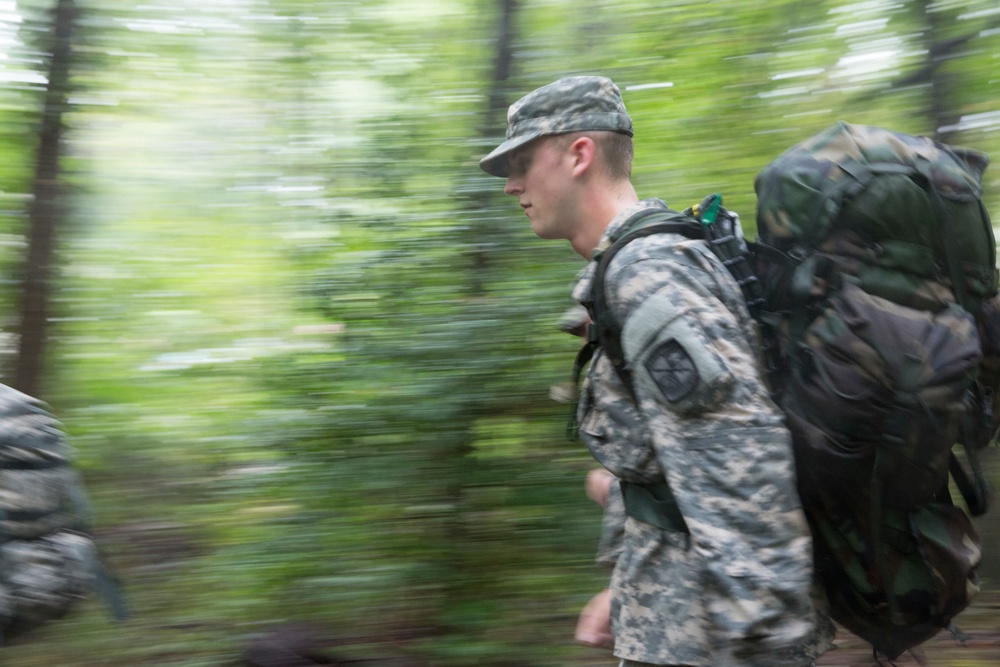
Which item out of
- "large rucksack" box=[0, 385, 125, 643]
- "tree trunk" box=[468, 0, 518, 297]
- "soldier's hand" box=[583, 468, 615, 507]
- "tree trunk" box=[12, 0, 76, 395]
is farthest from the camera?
"tree trunk" box=[12, 0, 76, 395]

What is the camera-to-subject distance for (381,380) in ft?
12.3

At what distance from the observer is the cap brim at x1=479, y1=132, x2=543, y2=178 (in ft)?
7.63

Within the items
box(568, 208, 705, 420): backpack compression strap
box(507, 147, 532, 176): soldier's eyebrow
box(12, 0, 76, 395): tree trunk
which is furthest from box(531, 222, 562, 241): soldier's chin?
box(12, 0, 76, 395): tree trunk

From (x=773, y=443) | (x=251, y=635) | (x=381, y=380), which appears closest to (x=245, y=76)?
(x=381, y=380)

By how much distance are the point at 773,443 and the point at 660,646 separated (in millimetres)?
521

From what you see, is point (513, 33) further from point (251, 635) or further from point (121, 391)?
point (251, 635)

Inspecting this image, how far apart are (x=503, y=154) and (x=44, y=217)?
3.23 m

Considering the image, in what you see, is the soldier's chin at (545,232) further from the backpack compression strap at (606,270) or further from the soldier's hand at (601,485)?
the soldier's hand at (601,485)

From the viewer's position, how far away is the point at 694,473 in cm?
181

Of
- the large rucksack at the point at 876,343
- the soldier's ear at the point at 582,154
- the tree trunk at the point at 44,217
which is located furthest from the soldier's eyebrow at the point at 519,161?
the tree trunk at the point at 44,217

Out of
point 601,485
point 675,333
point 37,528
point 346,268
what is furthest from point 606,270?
point 346,268

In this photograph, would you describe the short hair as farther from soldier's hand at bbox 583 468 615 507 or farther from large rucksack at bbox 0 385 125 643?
large rucksack at bbox 0 385 125 643

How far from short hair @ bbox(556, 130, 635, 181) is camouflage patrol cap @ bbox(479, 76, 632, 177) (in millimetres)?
13

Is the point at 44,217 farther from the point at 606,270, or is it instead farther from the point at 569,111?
the point at 606,270
